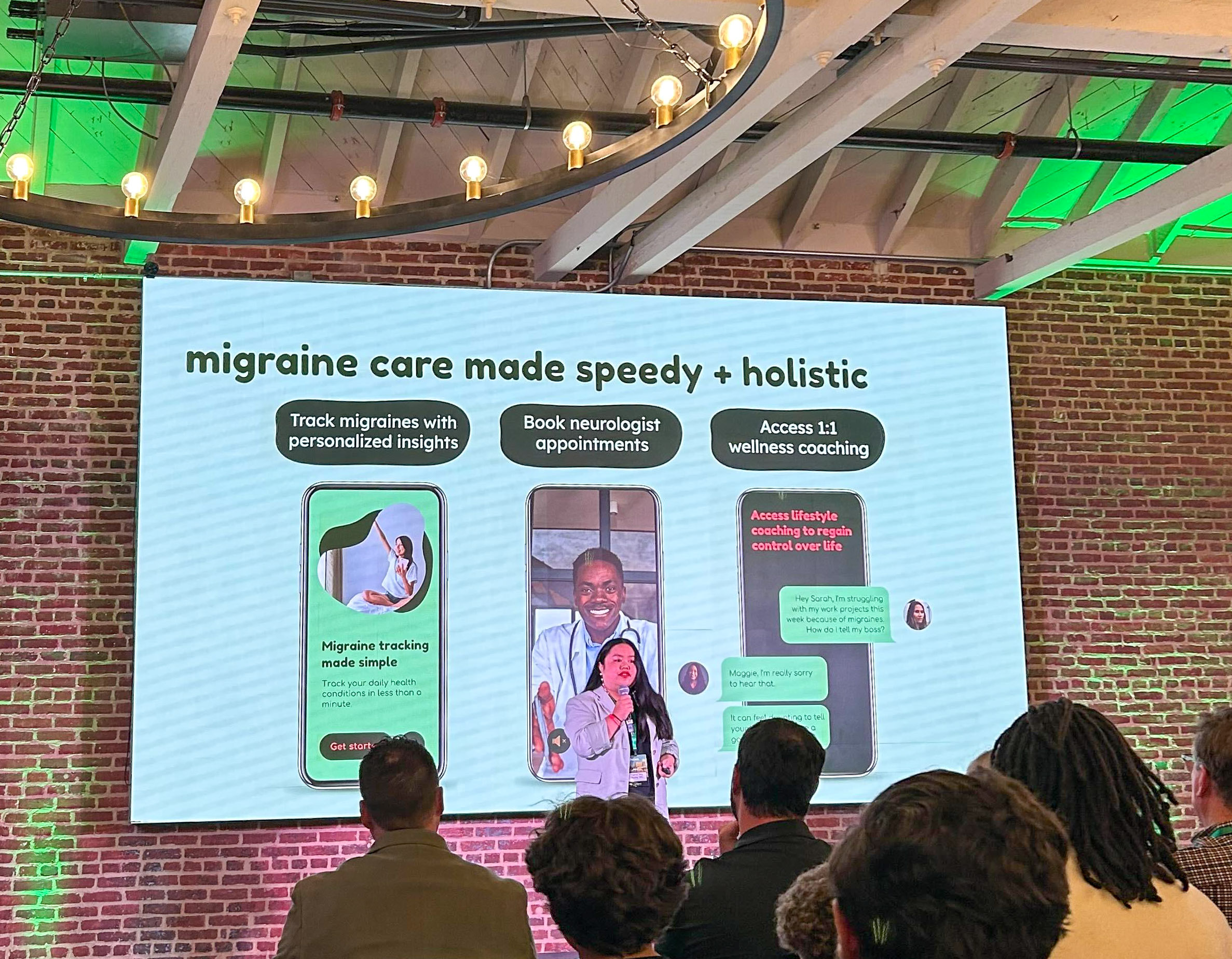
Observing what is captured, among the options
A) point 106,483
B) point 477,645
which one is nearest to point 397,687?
point 477,645

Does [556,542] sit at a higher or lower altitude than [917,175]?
lower

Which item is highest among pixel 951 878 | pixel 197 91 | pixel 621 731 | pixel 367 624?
pixel 197 91

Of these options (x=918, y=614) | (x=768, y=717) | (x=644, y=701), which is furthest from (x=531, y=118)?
(x=918, y=614)

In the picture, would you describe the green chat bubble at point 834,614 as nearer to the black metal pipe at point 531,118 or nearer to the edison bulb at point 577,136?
the black metal pipe at point 531,118

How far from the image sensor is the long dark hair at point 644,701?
20.7ft

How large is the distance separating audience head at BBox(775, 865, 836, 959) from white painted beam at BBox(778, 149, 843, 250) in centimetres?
511

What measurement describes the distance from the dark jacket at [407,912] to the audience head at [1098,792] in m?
1.11

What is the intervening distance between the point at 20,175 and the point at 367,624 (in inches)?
122

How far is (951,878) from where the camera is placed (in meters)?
1.10

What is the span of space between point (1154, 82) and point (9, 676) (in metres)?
5.94

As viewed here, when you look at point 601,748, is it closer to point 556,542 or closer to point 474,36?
point 556,542

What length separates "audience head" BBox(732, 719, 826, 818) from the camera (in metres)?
3.00

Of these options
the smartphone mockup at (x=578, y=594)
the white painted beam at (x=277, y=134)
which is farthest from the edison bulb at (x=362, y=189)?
the smartphone mockup at (x=578, y=594)

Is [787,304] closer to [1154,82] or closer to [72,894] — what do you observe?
[1154,82]
